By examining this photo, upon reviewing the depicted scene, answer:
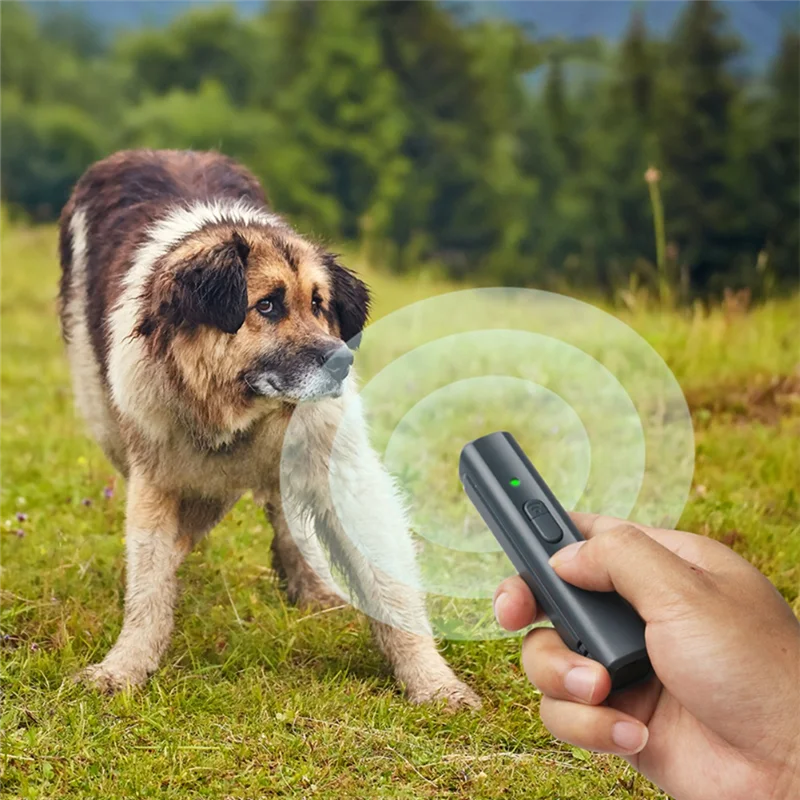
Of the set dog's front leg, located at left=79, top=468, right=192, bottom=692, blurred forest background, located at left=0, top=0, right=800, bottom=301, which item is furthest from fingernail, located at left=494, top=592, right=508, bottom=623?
blurred forest background, located at left=0, top=0, right=800, bottom=301

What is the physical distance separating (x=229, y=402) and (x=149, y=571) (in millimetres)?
681

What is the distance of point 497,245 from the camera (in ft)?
59.5

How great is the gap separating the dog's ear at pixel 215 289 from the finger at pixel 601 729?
1.48 meters

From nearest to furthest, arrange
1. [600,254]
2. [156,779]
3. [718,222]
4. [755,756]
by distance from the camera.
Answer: [755,756] < [156,779] < [718,222] < [600,254]

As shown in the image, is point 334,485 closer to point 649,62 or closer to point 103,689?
point 103,689

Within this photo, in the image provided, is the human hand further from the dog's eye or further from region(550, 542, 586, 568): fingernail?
the dog's eye

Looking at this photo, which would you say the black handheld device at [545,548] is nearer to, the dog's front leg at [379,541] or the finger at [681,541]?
the finger at [681,541]

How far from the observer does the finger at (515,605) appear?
205 cm

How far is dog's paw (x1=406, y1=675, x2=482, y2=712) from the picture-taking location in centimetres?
314

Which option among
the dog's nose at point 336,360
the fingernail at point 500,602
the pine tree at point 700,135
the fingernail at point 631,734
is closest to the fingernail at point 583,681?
the fingernail at point 631,734

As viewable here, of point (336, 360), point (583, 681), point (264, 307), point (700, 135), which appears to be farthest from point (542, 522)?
point (700, 135)

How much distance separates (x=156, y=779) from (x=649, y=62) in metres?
18.3

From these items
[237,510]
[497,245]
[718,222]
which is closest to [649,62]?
[497,245]

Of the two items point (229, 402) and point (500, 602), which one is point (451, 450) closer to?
point (229, 402)
